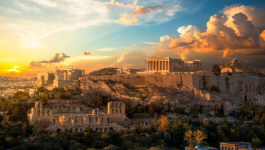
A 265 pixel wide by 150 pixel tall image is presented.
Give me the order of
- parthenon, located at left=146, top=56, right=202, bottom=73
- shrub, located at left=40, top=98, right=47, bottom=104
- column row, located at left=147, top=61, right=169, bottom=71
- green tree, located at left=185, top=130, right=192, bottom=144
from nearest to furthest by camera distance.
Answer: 1. green tree, located at left=185, top=130, right=192, bottom=144
2. shrub, located at left=40, top=98, right=47, bottom=104
3. parthenon, located at left=146, top=56, right=202, bottom=73
4. column row, located at left=147, top=61, right=169, bottom=71

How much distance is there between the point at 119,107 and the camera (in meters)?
41.2

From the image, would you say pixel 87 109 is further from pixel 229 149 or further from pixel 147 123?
pixel 229 149

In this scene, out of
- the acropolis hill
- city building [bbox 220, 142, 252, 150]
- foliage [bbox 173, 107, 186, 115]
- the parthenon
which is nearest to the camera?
city building [bbox 220, 142, 252, 150]

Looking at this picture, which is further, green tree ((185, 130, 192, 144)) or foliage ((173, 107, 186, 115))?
foliage ((173, 107, 186, 115))

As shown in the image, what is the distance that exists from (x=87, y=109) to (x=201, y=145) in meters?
19.9

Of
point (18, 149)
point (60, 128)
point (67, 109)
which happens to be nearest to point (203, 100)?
point (67, 109)

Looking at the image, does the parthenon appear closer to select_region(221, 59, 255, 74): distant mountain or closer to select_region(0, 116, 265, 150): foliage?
select_region(0, 116, 265, 150): foliage

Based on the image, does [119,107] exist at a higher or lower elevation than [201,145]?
higher

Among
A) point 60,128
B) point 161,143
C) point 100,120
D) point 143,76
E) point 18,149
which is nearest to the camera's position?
point 18,149

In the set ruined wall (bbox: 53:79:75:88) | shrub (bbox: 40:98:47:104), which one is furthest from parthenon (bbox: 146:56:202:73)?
shrub (bbox: 40:98:47:104)

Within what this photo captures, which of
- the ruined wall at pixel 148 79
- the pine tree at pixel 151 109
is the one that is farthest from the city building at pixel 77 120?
the ruined wall at pixel 148 79

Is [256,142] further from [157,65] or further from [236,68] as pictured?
[236,68]

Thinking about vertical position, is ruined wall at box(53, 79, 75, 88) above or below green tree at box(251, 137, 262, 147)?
above

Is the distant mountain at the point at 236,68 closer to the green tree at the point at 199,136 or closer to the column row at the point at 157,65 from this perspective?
the column row at the point at 157,65
